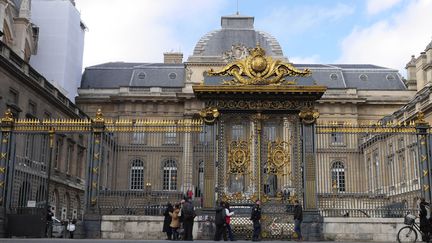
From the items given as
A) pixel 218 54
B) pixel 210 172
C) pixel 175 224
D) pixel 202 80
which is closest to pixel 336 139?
pixel 210 172

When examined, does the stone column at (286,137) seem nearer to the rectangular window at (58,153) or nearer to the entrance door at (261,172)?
the entrance door at (261,172)

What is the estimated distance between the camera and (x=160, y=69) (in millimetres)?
57594

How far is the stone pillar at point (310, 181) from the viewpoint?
617 inches

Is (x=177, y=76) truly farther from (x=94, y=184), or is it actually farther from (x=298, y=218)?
(x=298, y=218)

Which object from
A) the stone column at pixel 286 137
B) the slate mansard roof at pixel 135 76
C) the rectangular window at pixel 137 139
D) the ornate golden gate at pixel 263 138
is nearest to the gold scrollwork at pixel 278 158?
the ornate golden gate at pixel 263 138

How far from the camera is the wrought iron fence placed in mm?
16484

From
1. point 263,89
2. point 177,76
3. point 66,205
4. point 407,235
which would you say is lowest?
point 407,235

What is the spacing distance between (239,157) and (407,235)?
5.24m

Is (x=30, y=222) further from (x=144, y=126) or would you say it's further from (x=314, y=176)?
(x=314, y=176)

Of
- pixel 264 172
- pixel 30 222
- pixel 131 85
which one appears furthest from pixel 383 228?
pixel 131 85

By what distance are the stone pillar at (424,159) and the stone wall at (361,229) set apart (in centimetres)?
137

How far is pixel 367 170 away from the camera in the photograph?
749 inches

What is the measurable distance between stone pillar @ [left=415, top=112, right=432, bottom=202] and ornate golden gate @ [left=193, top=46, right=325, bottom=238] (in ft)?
10.8

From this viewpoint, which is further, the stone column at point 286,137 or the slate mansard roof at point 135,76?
the slate mansard roof at point 135,76
